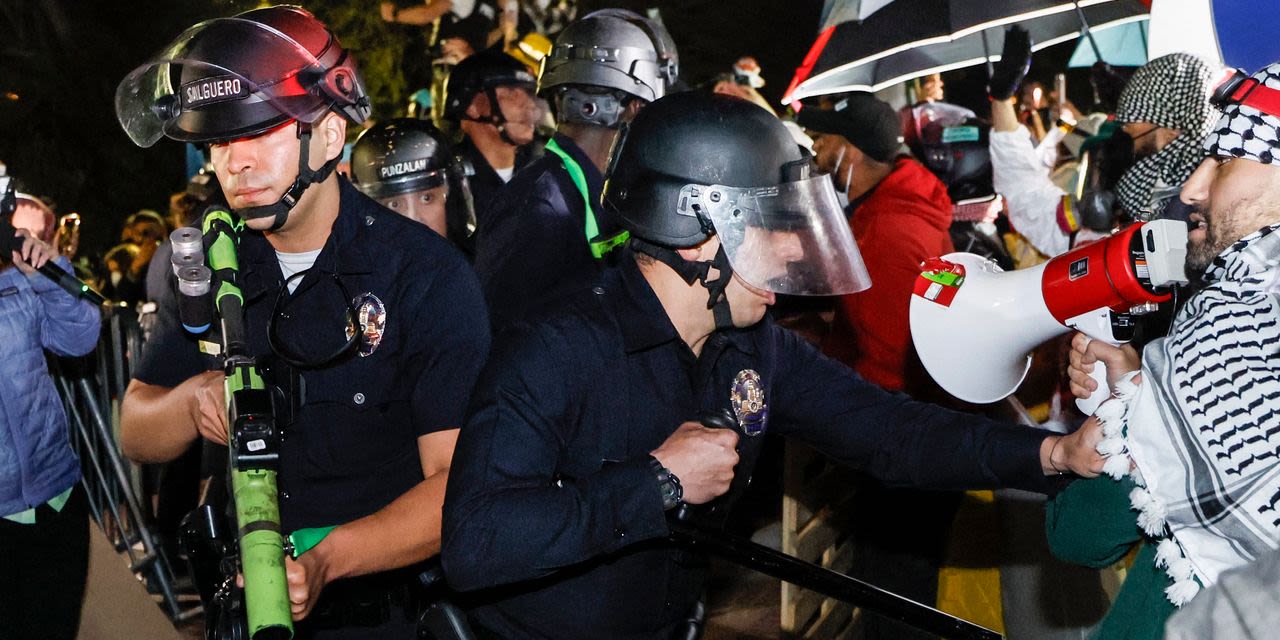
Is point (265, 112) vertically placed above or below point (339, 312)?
above

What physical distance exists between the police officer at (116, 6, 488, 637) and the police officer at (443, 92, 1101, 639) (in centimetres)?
40

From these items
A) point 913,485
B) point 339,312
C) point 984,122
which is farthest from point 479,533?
point 984,122

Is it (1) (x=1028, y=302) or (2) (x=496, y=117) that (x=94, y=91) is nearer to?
(2) (x=496, y=117)

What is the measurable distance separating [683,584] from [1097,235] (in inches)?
119

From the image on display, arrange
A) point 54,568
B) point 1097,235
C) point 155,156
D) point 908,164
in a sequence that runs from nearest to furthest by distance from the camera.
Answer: point 54,568
point 1097,235
point 908,164
point 155,156

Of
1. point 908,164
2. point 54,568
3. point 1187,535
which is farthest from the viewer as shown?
point 908,164

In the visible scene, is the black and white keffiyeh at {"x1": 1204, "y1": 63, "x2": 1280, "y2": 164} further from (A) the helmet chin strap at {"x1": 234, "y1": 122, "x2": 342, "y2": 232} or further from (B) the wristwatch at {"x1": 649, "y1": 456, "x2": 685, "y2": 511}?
(A) the helmet chin strap at {"x1": 234, "y1": 122, "x2": 342, "y2": 232}

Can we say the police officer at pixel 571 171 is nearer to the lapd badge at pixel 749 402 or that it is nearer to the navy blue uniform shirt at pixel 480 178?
the lapd badge at pixel 749 402

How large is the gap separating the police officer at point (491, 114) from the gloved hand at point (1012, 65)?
2391 millimetres

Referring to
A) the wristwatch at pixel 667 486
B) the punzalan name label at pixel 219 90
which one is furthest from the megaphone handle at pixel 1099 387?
the punzalan name label at pixel 219 90

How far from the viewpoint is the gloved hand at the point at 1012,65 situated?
569 centimetres

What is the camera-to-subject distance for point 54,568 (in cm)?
450

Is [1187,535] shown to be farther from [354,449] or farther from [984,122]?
[984,122]

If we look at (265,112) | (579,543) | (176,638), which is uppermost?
(265,112)
